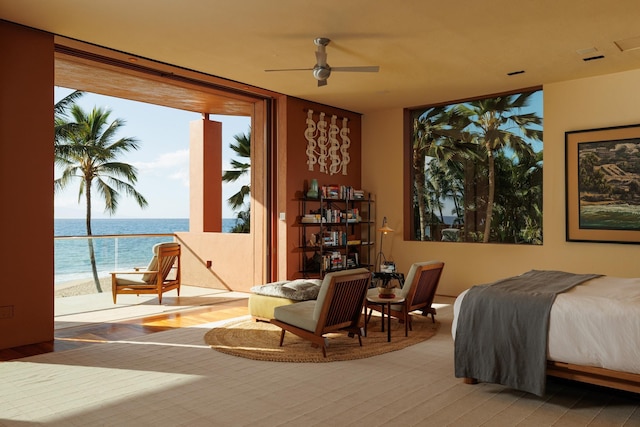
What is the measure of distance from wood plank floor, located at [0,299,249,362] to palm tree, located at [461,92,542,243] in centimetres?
440

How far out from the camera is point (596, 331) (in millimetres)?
3441

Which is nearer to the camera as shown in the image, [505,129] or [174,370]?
[174,370]

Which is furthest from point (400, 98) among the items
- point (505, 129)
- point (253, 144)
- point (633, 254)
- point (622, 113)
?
point (633, 254)

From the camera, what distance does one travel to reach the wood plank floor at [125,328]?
16.6 ft

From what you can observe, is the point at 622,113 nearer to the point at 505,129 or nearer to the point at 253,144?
the point at 505,129

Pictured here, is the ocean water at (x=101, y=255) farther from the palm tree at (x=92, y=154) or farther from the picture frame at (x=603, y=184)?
the picture frame at (x=603, y=184)

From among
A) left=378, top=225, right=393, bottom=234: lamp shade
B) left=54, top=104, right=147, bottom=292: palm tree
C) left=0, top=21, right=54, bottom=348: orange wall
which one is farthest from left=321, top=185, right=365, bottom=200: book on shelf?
left=54, top=104, right=147, bottom=292: palm tree

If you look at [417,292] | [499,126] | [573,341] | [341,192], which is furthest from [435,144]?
[573,341]

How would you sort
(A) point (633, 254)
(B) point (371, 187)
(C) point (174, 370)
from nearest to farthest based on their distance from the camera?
(C) point (174, 370) < (A) point (633, 254) < (B) point (371, 187)

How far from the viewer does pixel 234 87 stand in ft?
24.6

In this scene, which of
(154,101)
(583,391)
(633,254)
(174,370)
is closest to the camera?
(583,391)

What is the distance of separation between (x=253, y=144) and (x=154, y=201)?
2375cm

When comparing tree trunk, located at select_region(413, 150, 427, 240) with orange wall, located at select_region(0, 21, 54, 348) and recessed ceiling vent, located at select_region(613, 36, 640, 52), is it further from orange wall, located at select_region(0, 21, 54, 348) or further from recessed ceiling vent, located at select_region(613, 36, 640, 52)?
orange wall, located at select_region(0, 21, 54, 348)

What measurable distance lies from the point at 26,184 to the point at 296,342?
128 inches
